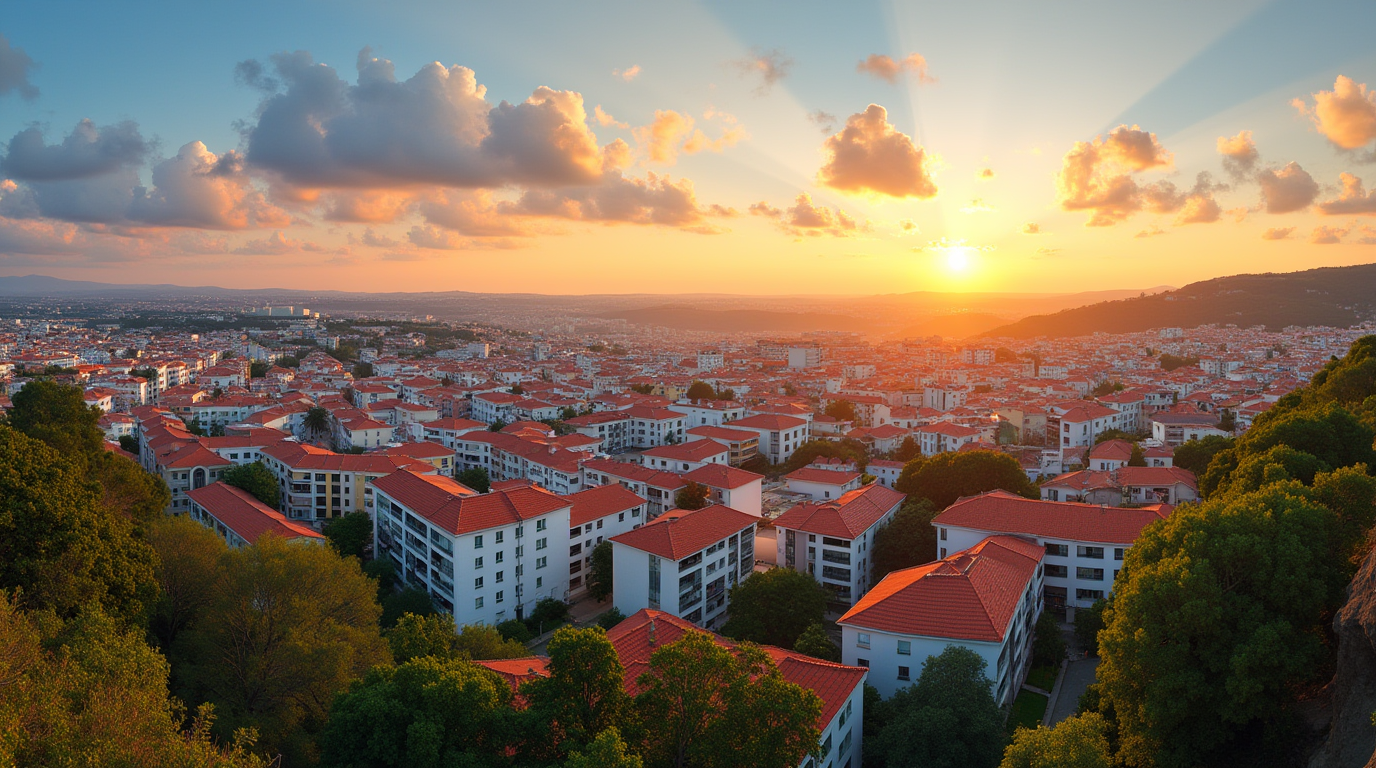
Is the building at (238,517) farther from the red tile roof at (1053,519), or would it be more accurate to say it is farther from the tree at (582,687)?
the red tile roof at (1053,519)

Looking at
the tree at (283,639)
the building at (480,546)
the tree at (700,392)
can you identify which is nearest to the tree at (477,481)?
the building at (480,546)

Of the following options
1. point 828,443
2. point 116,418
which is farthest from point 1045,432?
point 116,418

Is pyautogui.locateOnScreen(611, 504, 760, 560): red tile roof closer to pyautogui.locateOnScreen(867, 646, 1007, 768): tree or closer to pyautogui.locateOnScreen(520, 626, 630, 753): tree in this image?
pyautogui.locateOnScreen(867, 646, 1007, 768): tree

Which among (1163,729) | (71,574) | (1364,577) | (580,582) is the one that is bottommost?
(580,582)

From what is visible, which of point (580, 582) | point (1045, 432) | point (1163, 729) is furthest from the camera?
point (1045, 432)

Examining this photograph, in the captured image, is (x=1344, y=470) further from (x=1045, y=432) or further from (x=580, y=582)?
(x=1045, y=432)

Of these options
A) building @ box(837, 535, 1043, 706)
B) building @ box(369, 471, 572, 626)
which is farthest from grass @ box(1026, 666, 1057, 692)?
building @ box(369, 471, 572, 626)

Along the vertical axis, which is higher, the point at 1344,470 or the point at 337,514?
the point at 1344,470
